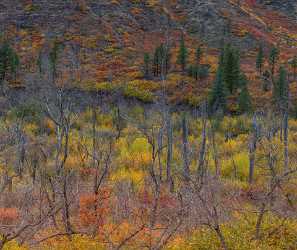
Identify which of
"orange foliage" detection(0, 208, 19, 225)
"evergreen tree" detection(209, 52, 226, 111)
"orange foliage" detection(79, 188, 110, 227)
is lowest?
"evergreen tree" detection(209, 52, 226, 111)

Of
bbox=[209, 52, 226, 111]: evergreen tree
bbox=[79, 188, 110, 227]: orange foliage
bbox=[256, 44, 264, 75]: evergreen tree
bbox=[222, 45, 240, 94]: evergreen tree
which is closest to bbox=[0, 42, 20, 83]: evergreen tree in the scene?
bbox=[209, 52, 226, 111]: evergreen tree

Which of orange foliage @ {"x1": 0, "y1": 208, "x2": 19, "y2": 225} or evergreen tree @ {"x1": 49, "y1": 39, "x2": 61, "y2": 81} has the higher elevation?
orange foliage @ {"x1": 0, "y1": 208, "x2": 19, "y2": 225}

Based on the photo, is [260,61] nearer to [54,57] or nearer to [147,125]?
[147,125]

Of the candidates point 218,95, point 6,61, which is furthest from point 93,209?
point 6,61

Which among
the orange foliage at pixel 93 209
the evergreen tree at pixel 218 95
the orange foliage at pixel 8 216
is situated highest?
the orange foliage at pixel 93 209

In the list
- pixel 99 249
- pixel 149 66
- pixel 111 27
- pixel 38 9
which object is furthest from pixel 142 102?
pixel 99 249

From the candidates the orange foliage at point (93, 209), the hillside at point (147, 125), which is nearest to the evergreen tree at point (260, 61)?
the hillside at point (147, 125)

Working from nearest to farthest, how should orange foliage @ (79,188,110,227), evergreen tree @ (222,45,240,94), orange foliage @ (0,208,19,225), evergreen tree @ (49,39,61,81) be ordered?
orange foliage @ (79,188,110,227), orange foliage @ (0,208,19,225), evergreen tree @ (222,45,240,94), evergreen tree @ (49,39,61,81)

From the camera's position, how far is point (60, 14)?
7994 centimetres

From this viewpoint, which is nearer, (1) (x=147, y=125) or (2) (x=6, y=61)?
(1) (x=147, y=125)

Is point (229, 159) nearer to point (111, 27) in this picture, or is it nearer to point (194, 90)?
point (194, 90)

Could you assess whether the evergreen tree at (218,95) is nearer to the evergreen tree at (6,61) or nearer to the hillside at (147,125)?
the hillside at (147,125)

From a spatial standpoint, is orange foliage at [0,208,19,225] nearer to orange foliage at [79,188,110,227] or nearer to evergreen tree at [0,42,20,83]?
orange foliage at [79,188,110,227]

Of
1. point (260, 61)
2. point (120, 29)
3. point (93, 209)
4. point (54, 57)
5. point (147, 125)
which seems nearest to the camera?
point (93, 209)
